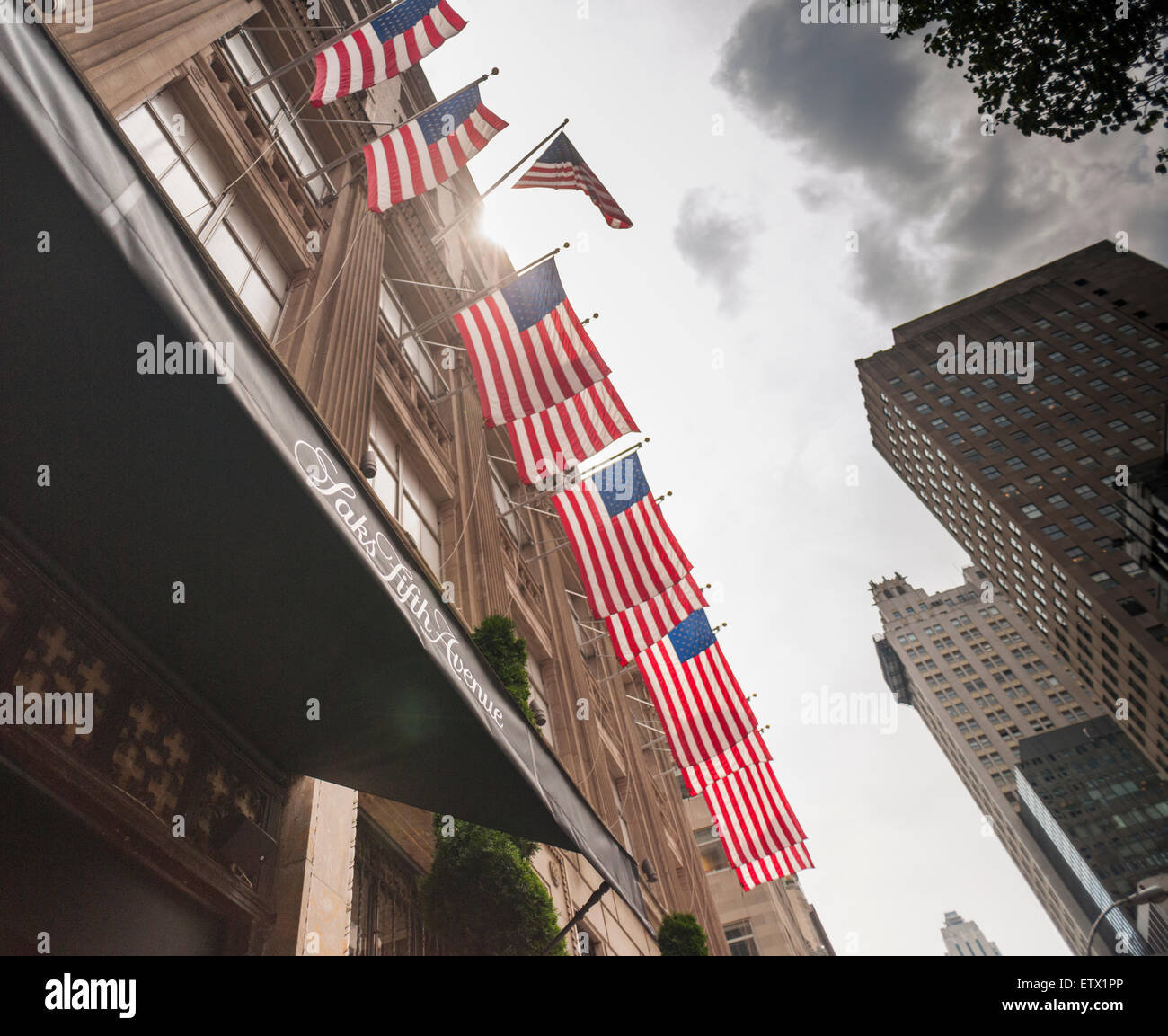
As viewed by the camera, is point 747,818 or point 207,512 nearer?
point 207,512

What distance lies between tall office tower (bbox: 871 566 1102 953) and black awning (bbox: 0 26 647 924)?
124m

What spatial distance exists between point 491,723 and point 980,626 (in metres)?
144

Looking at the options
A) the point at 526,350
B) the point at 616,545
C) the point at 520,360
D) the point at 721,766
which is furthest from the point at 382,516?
the point at 721,766

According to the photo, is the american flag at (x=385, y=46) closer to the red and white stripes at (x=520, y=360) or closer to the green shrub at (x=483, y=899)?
the red and white stripes at (x=520, y=360)

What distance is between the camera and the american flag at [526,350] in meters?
11.1

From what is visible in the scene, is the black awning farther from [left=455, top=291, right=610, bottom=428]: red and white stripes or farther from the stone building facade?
[left=455, top=291, right=610, bottom=428]: red and white stripes

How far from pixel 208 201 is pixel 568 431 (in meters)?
6.12

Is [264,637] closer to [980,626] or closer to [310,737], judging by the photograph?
[310,737]

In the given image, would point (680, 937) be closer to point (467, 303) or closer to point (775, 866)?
point (775, 866)

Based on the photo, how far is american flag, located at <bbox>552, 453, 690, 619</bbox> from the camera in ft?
45.1

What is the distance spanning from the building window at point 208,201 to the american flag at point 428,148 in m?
1.96

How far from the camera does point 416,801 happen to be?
17.6ft

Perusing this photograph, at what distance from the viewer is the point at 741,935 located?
36.7m

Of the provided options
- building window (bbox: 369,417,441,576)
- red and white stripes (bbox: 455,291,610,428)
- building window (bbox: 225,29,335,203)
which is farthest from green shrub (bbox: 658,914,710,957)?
building window (bbox: 225,29,335,203)
